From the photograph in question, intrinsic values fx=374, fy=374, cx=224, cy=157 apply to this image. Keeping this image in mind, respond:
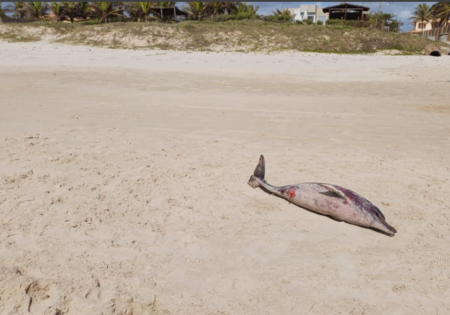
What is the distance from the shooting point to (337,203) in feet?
12.1

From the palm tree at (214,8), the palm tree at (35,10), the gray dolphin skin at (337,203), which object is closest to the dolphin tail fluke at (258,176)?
the gray dolphin skin at (337,203)

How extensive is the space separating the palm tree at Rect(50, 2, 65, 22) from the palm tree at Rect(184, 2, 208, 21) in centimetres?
1138

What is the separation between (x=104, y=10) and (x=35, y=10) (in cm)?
927

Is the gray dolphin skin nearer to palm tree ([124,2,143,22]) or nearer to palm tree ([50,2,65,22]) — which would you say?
palm tree ([124,2,143,22])

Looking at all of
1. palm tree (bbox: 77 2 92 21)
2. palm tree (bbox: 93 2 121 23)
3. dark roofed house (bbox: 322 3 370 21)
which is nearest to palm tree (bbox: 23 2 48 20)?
palm tree (bbox: 77 2 92 21)

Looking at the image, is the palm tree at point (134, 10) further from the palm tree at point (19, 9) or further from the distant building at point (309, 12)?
the distant building at point (309, 12)

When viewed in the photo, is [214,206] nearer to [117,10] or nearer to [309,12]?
[117,10]

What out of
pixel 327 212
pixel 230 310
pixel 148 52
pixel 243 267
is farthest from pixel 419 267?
pixel 148 52

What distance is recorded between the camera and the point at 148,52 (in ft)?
55.9

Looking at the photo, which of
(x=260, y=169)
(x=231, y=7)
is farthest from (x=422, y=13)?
(x=260, y=169)

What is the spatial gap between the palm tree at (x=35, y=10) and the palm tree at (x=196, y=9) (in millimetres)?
14077

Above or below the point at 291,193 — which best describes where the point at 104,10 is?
above

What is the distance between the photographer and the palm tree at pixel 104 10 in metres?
32.6

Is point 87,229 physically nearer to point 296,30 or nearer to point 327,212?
point 327,212
